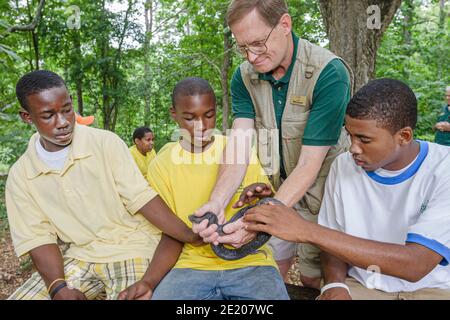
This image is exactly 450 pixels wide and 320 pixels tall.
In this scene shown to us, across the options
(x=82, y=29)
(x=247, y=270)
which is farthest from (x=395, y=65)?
(x=247, y=270)

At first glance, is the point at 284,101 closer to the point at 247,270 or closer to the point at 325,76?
the point at 325,76

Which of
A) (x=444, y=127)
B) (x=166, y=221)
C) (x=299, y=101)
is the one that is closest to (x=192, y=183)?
(x=166, y=221)

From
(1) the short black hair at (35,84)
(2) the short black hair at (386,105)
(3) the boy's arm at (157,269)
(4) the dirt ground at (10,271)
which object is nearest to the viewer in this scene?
(2) the short black hair at (386,105)

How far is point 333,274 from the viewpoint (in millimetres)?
2018

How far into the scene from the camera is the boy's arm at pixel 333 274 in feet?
6.26

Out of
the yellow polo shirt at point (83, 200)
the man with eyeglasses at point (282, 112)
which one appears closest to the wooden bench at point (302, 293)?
the man with eyeglasses at point (282, 112)

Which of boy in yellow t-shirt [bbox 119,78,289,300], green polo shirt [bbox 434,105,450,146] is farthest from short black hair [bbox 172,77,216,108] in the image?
green polo shirt [bbox 434,105,450,146]

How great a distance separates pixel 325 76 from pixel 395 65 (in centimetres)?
845

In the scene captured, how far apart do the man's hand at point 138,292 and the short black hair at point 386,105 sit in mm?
1303

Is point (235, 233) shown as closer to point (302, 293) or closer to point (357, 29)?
point (302, 293)

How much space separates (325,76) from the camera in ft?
6.98

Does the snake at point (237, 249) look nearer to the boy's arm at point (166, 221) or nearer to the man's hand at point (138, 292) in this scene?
the boy's arm at point (166, 221)

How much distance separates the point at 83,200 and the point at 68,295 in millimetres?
489

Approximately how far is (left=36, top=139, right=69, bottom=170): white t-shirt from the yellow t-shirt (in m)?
0.48
